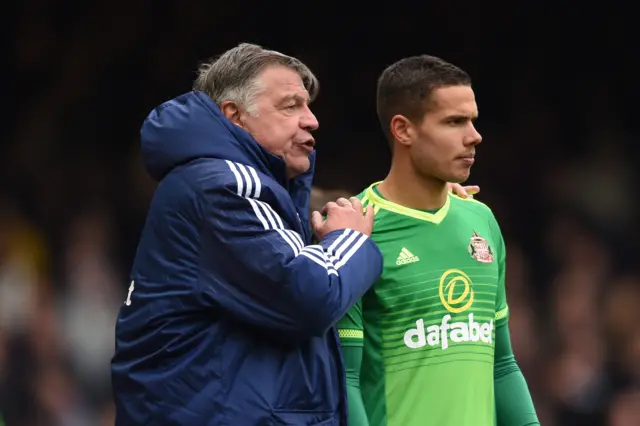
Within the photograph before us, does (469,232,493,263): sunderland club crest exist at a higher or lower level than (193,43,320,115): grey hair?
lower

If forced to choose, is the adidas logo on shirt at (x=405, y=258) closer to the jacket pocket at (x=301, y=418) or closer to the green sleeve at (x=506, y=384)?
the green sleeve at (x=506, y=384)

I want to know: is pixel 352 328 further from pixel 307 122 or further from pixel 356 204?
pixel 307 122

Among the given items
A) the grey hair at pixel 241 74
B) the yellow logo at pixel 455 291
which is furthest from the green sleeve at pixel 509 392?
the grey hair at pixel 241 74

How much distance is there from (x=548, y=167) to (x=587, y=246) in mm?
615

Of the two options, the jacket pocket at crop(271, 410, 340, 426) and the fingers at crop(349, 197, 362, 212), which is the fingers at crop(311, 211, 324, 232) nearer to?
the fingers at crop(349, 197, 362, 212)

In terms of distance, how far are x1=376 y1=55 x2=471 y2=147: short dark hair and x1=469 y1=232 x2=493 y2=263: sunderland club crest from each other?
388 mm

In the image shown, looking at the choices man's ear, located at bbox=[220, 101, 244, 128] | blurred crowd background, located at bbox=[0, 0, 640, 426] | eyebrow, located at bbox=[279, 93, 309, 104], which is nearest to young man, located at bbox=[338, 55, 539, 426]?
eyebrow, located at bbox=[279, 93, 309, 104]

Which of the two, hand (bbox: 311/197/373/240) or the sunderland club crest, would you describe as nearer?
hand (bbox: 311/197/373/240)

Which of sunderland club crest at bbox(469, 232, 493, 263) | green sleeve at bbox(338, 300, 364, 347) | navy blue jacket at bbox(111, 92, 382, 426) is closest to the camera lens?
navy blue jacket at bbox(111, 92, 382, 426)

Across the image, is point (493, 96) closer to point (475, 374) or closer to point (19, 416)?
point (19, 416)

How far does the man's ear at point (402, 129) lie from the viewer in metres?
4.01

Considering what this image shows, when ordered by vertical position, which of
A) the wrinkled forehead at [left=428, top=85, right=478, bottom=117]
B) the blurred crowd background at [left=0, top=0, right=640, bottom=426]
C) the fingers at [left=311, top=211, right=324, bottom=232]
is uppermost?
the blurred crowd background at [left=0, top=0, right=640, bottom=426]

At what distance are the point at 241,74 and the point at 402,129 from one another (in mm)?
630

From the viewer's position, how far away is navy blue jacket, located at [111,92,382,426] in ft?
10.7
